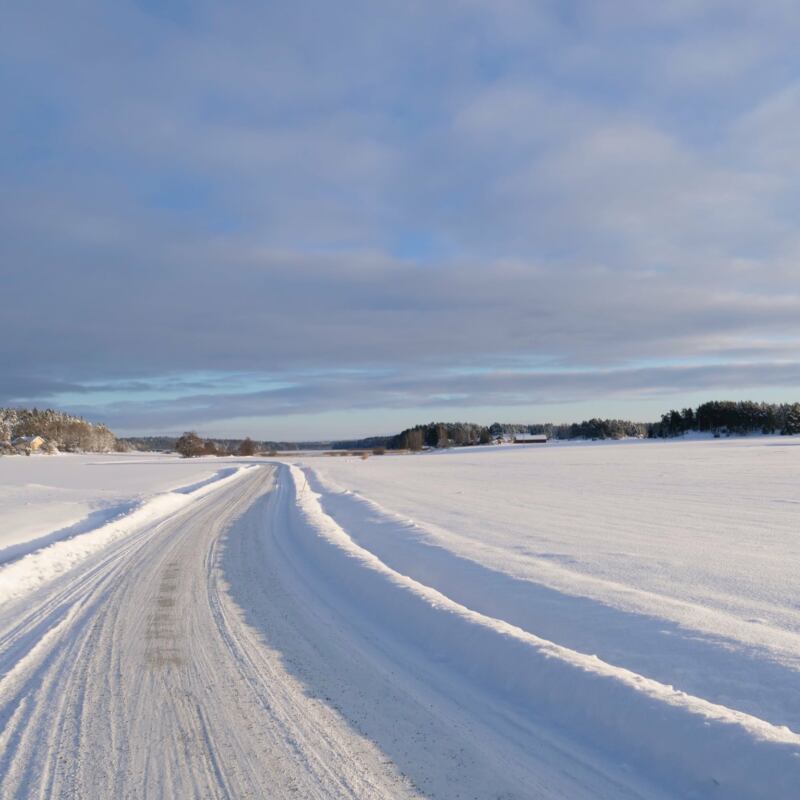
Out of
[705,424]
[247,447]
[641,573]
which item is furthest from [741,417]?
[641,573]

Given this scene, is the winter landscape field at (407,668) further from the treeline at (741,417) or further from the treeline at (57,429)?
the treeline at (57,429)

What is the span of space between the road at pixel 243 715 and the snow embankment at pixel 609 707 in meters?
0.26

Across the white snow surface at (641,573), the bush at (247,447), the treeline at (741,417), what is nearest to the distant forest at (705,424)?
the treeline at (741,417)

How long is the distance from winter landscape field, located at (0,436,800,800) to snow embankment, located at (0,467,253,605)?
9 cm

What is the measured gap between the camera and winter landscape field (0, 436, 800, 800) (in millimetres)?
4074

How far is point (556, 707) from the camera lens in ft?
16.3

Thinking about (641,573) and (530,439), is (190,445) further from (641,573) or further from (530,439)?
(641,573)

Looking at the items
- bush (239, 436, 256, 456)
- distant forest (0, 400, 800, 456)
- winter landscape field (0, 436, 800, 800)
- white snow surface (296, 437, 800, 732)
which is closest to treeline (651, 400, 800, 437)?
distant forest (0, 400, 800, 456)

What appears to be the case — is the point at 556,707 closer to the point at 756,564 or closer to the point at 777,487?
the point at 756,564

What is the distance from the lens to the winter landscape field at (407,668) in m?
4.07

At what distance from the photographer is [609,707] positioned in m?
4.70

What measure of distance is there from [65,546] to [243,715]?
9.46 m

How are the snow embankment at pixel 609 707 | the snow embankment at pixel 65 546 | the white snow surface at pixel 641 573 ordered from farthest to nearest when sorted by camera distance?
the snow embankment at pixel 65 546
the white snow surface at pixel 641 573
the snow embankment at pixel 609 707

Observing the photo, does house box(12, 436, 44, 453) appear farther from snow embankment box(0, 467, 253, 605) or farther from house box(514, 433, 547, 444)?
snow embankment box(0, 467, 253, 605)
